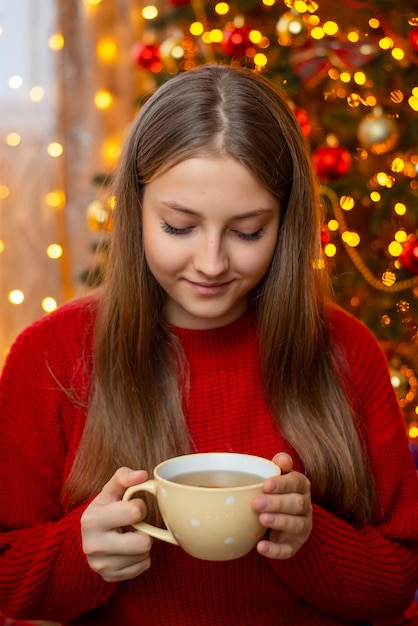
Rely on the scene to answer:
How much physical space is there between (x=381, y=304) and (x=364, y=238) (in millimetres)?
724

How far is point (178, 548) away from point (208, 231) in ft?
1.37

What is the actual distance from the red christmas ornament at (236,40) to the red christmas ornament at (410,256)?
62cm

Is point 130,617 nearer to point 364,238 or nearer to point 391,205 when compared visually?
point 391,205

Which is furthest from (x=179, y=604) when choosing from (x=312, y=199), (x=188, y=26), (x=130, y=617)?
(x=188, y=26)

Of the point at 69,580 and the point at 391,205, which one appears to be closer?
the point at 69,580

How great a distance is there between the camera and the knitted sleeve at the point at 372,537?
1.09 meters

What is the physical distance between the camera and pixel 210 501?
0.76m

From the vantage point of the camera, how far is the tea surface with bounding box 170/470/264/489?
34.2 inches

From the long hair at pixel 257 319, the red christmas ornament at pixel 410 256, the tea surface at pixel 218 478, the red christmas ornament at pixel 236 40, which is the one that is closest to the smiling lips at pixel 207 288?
the long hair at pixel 257 319

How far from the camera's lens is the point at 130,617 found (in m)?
1.15

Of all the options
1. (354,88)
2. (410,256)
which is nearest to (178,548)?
(410,256)

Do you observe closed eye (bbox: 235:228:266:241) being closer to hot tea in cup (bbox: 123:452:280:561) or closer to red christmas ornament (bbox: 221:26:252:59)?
hot tea in cup (bbox: 123:452:280:561)

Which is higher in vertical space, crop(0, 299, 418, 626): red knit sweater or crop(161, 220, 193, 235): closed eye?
crop(161, 220, 193, 235): closed eye

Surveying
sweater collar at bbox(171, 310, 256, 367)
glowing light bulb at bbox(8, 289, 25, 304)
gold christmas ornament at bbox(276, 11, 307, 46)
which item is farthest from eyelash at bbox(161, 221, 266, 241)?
glowing light bulb at bbox(8, 289, 25, 304)
